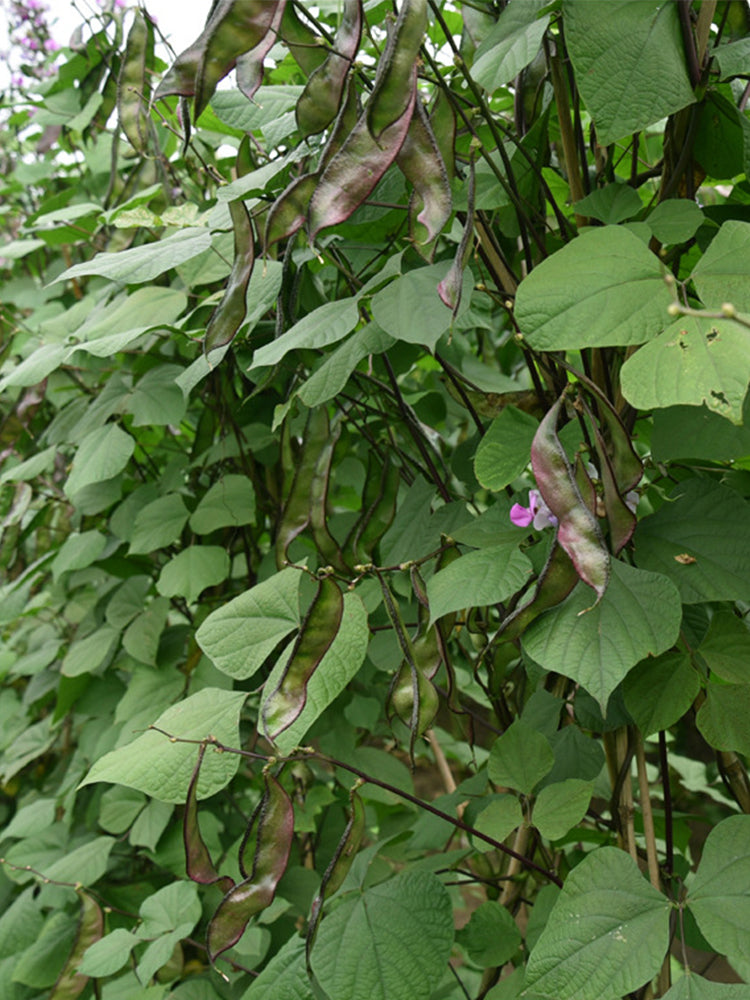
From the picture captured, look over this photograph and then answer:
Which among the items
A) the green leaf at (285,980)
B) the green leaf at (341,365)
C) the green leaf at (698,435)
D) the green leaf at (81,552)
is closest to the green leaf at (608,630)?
the green leaf at (698,435)

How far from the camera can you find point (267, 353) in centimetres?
105

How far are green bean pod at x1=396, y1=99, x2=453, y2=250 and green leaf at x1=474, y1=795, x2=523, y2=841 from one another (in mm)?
648

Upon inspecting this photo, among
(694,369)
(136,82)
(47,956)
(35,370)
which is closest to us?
(694,369)

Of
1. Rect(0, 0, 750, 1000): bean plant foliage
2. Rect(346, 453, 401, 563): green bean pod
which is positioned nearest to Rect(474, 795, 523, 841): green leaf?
Rect(0, 0, 750, 1000): bean plant foliage

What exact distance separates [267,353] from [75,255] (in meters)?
1.88

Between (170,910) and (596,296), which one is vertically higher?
(596,296)

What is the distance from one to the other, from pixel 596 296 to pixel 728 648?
40cm

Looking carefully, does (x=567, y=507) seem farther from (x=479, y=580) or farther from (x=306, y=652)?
(x=306, y=652)

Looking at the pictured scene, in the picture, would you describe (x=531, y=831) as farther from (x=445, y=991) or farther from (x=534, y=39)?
(x=534, y=39)

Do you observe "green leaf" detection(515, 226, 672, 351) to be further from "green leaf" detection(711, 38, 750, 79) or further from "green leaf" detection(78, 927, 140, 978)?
"green leaf" detection(78, 927, 140, 978)

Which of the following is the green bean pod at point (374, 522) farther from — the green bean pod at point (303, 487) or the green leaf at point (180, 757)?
the green leaf at point (180, 757)

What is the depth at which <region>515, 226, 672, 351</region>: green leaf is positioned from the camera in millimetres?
805

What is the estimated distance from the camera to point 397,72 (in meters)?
0.82

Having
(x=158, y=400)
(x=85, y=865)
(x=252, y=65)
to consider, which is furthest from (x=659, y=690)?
(x=85, y=865)
